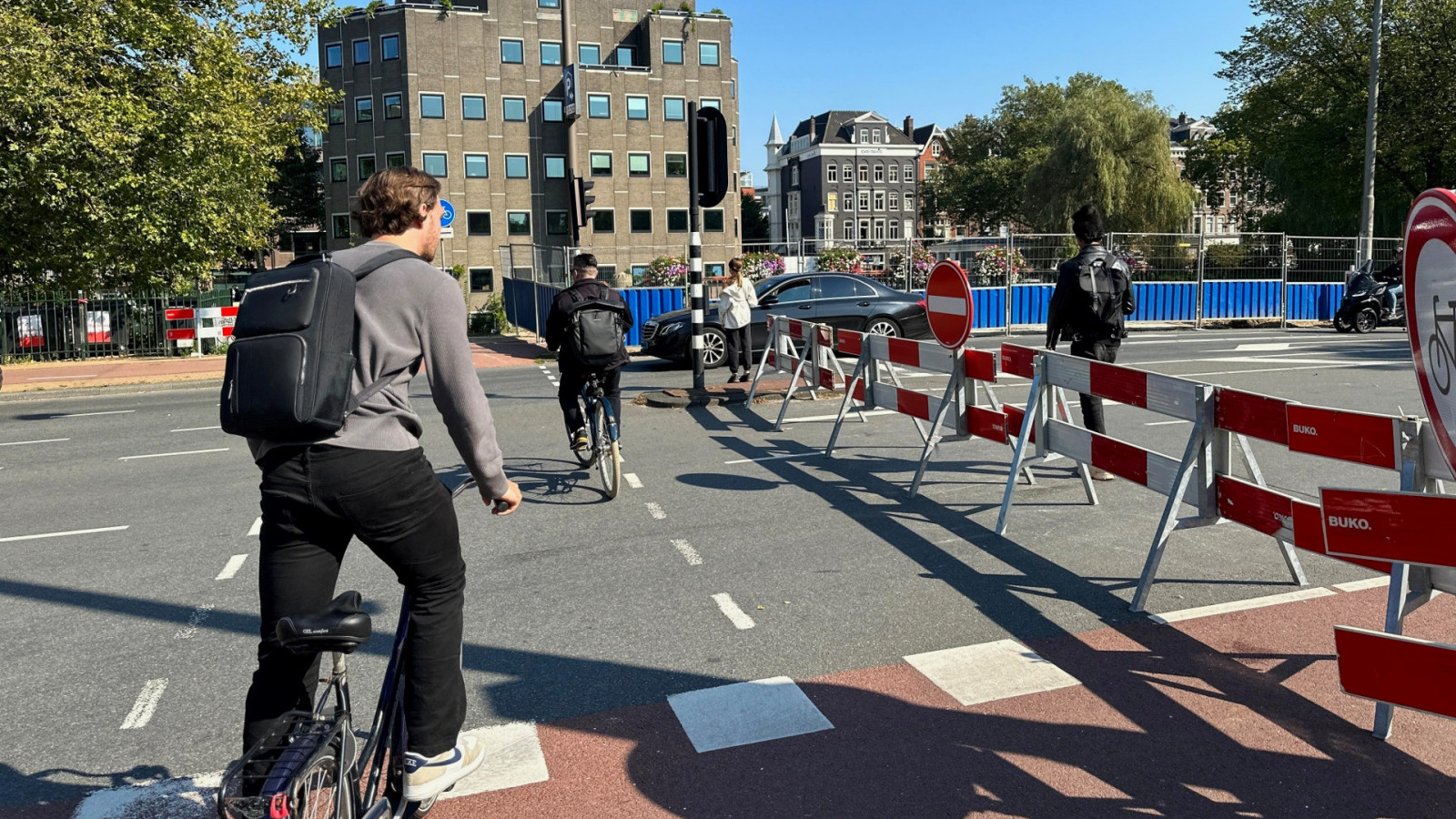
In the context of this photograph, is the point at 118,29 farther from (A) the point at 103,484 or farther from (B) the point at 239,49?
(A) the point at 103,484

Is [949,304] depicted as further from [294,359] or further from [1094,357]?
[294,359]

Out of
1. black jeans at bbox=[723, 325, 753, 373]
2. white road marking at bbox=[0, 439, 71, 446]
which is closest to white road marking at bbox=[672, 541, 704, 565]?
black jeans at bbox=[723, 325, 753, 373]

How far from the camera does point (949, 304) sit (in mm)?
7613

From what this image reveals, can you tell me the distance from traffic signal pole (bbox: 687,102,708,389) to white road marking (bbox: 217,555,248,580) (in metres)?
6.07

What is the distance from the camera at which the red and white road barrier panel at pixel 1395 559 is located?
268 cm

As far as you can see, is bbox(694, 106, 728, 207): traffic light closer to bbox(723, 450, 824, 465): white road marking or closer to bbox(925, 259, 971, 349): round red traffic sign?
bbox(723, 450, 824, 465): white road marking

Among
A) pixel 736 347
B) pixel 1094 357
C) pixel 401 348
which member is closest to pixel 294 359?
pixel 401 348

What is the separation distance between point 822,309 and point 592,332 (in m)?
10.8

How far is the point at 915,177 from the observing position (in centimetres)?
10738

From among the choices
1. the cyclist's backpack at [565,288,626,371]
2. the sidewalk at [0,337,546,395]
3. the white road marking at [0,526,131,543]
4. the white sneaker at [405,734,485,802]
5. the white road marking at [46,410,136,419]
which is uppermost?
the cyclist's backpack at [565,288,626,371]

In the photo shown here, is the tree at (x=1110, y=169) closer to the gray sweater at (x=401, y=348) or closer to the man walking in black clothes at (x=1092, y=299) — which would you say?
the man walking in black clothes at (x=1092, y=299)

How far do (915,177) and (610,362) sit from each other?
341 feet

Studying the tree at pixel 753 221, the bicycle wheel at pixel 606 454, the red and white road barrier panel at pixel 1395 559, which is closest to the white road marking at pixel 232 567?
the bicycle wheel at pixel 606 454

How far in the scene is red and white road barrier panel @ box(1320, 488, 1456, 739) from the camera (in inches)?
105
